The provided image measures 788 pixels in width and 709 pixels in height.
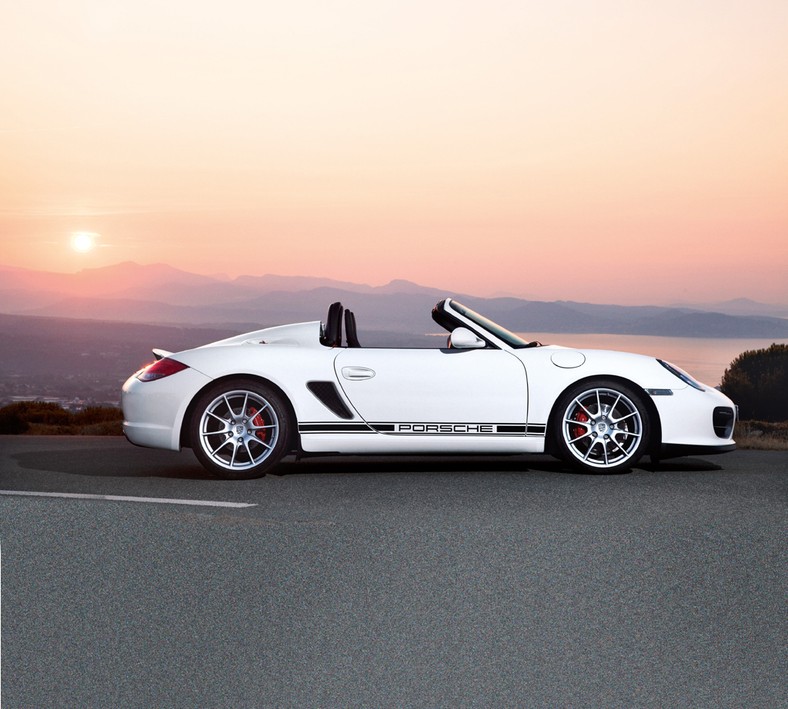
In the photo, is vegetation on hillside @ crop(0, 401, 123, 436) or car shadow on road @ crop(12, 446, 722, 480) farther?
vegetation on hillside @ crop(0, 401, 123, 436)

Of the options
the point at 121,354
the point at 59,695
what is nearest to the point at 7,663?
the point at 59,695

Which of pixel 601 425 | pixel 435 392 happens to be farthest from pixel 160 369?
pixel 601 425

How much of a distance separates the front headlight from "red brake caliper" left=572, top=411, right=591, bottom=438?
85cm

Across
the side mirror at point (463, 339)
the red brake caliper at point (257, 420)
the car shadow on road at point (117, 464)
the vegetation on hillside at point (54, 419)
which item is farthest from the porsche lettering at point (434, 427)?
the vegetation on hillside at point (54, 419)

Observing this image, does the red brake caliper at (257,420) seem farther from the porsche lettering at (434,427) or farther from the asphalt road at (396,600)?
the porsche lettering at (434,427)

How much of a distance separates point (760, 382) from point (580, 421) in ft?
168

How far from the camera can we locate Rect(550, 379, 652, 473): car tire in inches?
353

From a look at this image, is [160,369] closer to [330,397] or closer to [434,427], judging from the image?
[330,397]

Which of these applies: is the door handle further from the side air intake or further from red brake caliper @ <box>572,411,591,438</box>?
red brake caliper @ <box>572,411,591,438</box>

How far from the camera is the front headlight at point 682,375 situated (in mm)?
9195

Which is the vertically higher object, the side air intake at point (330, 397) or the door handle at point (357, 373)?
the door handle at point (357, 373)

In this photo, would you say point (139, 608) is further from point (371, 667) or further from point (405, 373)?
point (405, 373)

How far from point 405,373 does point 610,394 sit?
5.68 feet

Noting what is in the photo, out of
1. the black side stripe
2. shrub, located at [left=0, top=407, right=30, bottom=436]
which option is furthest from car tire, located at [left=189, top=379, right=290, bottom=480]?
shrub, located at [left=0, top=407, right=30, bottom=436]
